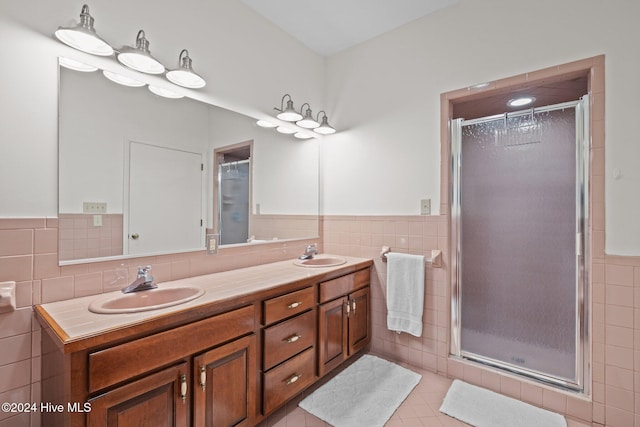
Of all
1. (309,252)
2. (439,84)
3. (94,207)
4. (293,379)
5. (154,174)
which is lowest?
(293,379)

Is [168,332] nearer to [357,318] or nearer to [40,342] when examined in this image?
[40,342]

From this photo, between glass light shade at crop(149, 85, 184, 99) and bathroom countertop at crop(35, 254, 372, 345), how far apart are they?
110 centimetres

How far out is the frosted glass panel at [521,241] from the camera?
5.93ft

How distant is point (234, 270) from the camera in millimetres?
2008

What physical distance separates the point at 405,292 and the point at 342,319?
0.54m

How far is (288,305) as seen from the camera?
1.68 m

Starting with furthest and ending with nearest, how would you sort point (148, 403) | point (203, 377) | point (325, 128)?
point (325, 128)
point (203, 377)
point (148, 403)

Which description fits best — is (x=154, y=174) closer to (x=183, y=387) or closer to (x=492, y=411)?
(x=183, y=387)

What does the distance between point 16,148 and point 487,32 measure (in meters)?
2.73

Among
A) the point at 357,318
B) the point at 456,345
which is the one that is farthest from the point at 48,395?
the point at 456,345

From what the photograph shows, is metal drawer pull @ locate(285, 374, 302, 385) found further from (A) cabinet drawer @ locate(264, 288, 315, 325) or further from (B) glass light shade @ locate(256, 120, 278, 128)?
(B) glass light shade @ locate(256, 120, 278, 128)

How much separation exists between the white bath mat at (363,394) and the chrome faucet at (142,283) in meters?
1.19

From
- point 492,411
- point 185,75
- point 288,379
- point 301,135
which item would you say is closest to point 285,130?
point 301,135

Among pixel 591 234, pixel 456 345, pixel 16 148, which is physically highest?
pixel 16 148
